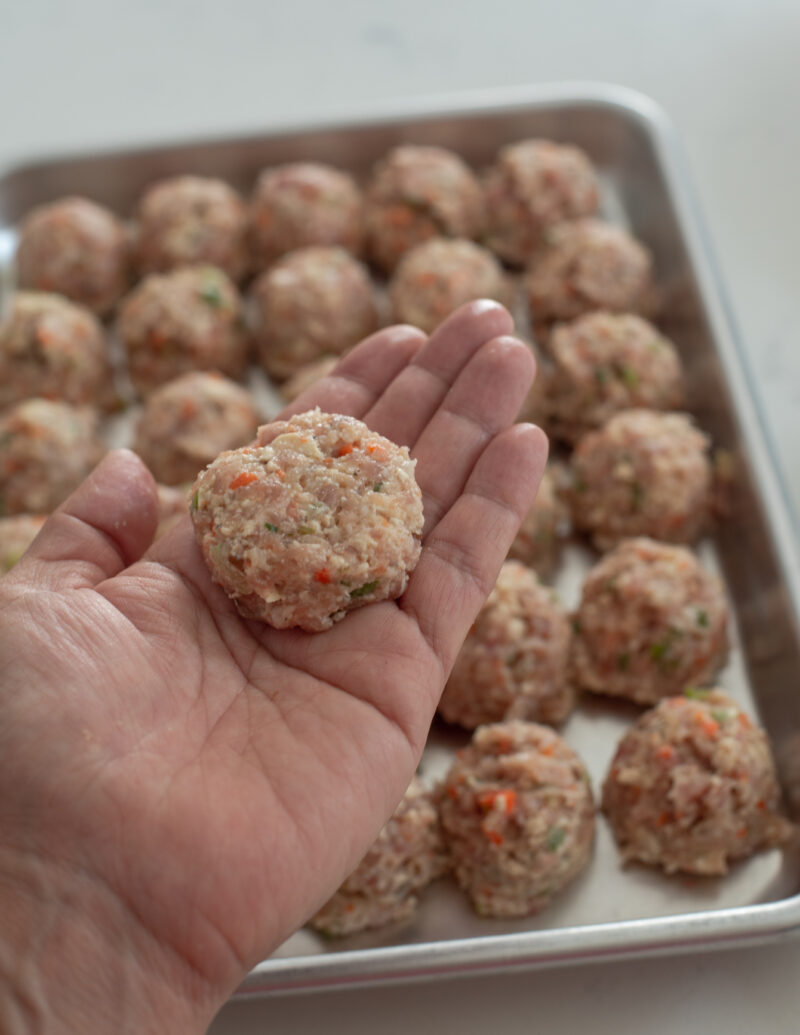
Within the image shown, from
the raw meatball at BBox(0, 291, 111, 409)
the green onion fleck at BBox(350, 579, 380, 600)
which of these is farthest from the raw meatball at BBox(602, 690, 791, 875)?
the raw meatball at BBox(0, 291, 111, 409)

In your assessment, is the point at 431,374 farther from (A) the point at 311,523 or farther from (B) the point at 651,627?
(B) the point at 651,627

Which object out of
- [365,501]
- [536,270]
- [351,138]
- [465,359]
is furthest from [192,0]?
[365,501]

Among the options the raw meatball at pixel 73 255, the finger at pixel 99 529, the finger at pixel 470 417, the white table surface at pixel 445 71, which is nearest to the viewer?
the finger at pixel 99 529

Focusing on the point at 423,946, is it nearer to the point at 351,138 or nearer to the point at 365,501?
the point at 365,501

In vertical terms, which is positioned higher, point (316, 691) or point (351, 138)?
point (351, 138)

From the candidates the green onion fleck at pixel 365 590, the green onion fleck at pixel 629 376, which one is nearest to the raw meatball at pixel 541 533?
the green onion fleck at pixel 629 376

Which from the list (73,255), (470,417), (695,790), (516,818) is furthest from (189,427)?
(695,790)

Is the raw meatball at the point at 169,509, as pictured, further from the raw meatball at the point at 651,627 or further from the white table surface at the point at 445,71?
the white table surface at the point at 445,71

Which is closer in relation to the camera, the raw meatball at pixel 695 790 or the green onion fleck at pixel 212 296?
the raw meatball at pixel 695 790
